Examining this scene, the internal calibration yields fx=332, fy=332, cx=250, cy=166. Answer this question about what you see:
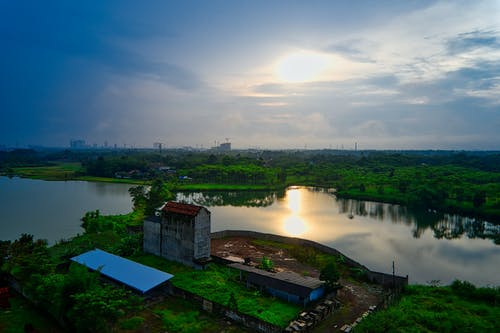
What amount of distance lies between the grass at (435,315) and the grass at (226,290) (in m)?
3.36

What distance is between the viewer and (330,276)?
1576 centimetres

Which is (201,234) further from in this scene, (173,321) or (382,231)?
(382,231)

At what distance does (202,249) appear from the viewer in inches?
761

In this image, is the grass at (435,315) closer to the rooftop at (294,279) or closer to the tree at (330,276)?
the tree at (330,276)

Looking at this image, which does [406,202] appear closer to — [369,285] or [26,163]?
[369,285]

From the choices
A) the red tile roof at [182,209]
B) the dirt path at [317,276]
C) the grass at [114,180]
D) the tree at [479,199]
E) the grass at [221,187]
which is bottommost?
the dirt path at [317,276]

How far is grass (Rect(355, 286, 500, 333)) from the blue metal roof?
30.2 feet

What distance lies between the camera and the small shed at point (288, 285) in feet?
49.4

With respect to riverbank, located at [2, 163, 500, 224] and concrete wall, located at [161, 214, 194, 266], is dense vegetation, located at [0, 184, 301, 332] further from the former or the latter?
riverbank, located at [2, 163, 500, 224]

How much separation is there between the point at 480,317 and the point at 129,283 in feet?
50.6

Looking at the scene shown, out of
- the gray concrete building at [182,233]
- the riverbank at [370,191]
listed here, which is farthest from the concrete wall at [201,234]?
the riverbank at [370,191]

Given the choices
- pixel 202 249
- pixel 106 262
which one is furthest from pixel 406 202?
pixel 106 262

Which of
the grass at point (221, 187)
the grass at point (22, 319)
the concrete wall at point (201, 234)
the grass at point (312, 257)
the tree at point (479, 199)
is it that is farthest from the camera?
the grass at point (221, 187)

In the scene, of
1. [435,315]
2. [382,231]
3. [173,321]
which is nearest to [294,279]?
[173,321]
